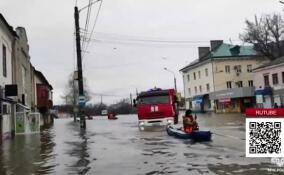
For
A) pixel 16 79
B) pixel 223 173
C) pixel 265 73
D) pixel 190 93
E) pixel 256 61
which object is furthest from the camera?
pixel 190 93

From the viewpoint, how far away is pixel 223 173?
11781 mm

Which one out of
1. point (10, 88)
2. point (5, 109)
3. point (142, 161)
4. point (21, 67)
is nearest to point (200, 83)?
point (21, 67)

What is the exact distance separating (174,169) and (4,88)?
17.9 m

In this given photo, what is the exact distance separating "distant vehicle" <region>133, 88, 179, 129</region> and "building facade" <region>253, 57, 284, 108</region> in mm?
27402

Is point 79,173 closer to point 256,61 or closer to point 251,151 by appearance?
point 251,151

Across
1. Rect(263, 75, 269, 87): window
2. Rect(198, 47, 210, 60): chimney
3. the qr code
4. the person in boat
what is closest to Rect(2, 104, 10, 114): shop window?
the person in boat

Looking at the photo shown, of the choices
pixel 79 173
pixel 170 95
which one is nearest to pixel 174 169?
pixel 79 173

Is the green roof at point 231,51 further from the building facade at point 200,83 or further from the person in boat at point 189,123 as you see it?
the person in boat at point 189,123

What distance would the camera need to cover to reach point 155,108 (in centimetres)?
3431

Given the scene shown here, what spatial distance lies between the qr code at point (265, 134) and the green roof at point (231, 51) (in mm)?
77214

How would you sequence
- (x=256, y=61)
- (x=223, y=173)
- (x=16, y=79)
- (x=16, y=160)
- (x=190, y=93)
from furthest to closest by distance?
(x=190, y=93) < (x=256, y=61) < (x=16, y=79) < (x=16, y=160) < (x=223, y=173)

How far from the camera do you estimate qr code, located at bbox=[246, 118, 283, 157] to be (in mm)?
7762

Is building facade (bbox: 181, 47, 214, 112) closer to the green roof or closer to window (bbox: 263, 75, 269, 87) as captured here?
the green roof

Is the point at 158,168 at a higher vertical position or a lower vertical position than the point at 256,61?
lower
